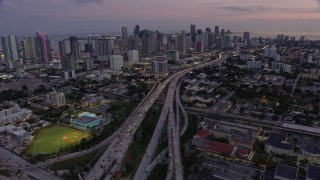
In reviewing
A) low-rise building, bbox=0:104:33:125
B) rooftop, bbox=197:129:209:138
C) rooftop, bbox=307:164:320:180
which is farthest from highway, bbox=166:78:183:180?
low-rise building, bbox=0:104:33:125

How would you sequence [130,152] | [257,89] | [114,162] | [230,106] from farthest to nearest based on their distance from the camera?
1. [257,89]
2. [230,106]
3. [130,152]
4. [114,162]

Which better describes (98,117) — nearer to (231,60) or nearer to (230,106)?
(230,106)

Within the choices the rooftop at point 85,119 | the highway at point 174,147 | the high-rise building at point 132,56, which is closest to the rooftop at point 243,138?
the highway at point 174,147

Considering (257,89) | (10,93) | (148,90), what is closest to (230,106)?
(257,89)

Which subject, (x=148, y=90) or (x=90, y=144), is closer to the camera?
(x=90, y=144)

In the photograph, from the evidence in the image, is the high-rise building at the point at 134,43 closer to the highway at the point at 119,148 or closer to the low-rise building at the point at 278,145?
the highway at the point at 119,148

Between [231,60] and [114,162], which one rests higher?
[231,60]

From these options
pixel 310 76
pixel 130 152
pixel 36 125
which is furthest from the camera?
pixel 310 76

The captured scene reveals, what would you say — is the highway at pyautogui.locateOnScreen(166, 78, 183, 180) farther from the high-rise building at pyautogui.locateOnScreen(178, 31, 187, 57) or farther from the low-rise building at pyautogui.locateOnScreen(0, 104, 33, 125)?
the high-rise building at pyautogui.locateOnScreen(178, 31, 187, 57)
